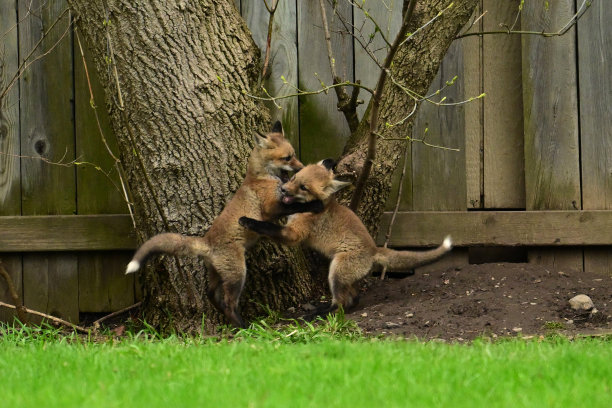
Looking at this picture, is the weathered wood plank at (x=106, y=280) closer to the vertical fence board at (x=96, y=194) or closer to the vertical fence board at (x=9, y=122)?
the vertical fence board at (x=96, y=194)

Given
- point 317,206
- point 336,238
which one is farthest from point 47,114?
point 336,238

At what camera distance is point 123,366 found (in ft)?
14.5

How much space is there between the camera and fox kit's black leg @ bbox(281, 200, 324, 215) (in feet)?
22.8

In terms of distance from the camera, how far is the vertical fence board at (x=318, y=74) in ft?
25.1

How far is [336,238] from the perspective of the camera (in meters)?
6.86

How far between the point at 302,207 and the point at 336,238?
0.41m

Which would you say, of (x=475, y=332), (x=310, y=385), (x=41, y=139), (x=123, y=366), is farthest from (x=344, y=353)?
(x=41, y=139)

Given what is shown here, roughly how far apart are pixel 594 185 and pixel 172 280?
4.00m

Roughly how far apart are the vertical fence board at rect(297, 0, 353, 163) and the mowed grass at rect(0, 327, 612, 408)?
2.96 meters

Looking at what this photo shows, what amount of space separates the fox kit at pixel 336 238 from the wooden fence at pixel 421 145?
77 cm

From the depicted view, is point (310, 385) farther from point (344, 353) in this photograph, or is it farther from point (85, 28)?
point (85, 28)

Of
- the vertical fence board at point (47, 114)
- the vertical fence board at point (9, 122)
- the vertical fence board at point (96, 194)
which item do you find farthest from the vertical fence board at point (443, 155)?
the vertical fence board at point (9, 122)

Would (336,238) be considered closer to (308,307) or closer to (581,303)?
(308,307)

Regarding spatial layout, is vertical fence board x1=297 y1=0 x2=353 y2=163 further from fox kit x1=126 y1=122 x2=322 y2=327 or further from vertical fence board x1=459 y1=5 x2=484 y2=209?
vertical fence board x1=459 y1=5 x2=484 y2=209
